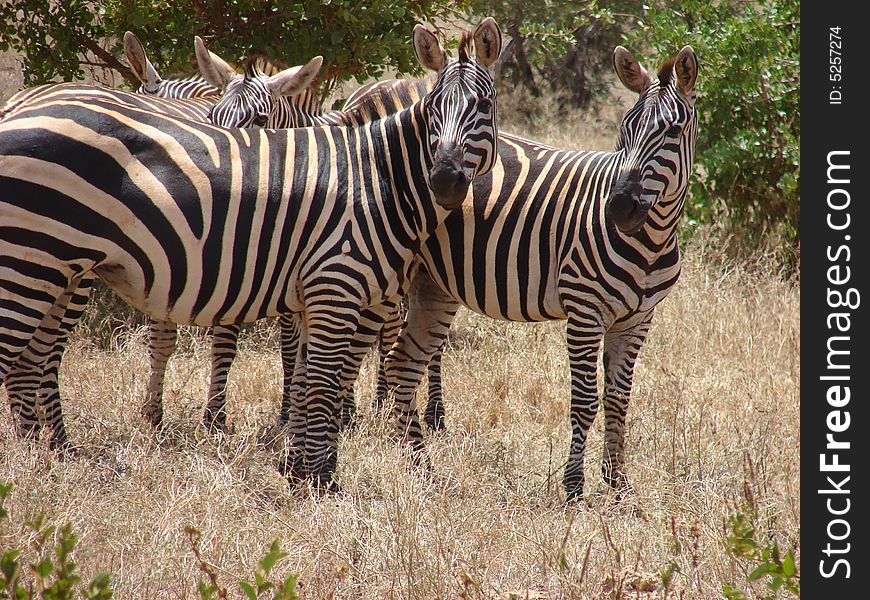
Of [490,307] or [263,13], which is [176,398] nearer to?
[490,307]

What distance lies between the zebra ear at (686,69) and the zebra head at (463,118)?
91 cm

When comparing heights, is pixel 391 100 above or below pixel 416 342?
above

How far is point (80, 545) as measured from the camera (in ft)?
12.5

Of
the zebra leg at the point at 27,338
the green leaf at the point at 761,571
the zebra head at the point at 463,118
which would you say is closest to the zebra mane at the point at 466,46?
the zebra head at the point at 463,118

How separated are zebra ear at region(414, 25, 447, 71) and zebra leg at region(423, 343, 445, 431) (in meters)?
2.09

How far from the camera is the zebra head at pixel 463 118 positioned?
464 centimetres

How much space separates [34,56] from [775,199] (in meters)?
6.91

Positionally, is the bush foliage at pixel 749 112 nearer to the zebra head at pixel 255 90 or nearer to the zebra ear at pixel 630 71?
the zebra head at pixel 255 90

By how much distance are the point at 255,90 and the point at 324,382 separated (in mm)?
2310

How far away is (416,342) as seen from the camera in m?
5.79

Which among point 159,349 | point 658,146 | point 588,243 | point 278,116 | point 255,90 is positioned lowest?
point 159,349

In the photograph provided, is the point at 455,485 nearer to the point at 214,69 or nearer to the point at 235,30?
the point at 214,69

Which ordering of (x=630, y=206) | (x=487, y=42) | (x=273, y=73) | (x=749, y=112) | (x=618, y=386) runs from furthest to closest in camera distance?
1. (x=749, y=112)
2. (x=273, y=73)
3. (x=618, y=386)
4. (x=487, y=42)
5. (x=630, y=206)
